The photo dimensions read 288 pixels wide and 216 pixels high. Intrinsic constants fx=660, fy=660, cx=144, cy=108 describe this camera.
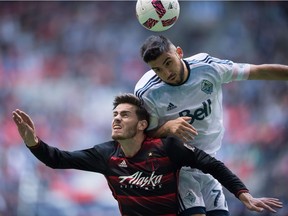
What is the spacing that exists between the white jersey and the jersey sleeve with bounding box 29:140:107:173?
1.76ft

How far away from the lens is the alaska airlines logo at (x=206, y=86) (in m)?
5.39

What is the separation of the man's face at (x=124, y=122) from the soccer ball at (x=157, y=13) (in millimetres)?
717

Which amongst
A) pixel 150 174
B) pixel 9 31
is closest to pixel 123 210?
pixel 150 174

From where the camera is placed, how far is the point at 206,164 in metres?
5.23

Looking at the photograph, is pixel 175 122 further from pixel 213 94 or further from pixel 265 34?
pixel 265 34

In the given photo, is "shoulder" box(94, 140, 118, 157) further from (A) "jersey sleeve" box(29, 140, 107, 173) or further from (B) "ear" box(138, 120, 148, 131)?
(B) "ear" box(138, 120, 148, 131)

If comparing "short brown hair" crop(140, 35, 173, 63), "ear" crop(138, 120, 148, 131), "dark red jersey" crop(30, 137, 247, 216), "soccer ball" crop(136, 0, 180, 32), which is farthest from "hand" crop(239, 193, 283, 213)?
"soccer ball" crop(136, 0, 180, 32)

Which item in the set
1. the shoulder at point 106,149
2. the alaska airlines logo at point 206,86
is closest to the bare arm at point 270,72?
the alaska airlines logo at point 206,86

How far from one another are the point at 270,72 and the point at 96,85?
23.2 feet

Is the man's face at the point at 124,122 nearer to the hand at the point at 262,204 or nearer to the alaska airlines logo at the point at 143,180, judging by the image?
the alaska airlines logo at the point at 143,180

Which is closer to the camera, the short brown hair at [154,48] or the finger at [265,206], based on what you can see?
the finger at [265,206]

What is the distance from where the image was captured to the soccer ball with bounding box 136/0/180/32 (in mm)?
5480

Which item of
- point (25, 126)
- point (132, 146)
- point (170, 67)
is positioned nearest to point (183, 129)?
point (170, 67)

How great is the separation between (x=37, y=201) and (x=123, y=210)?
5406 mm
